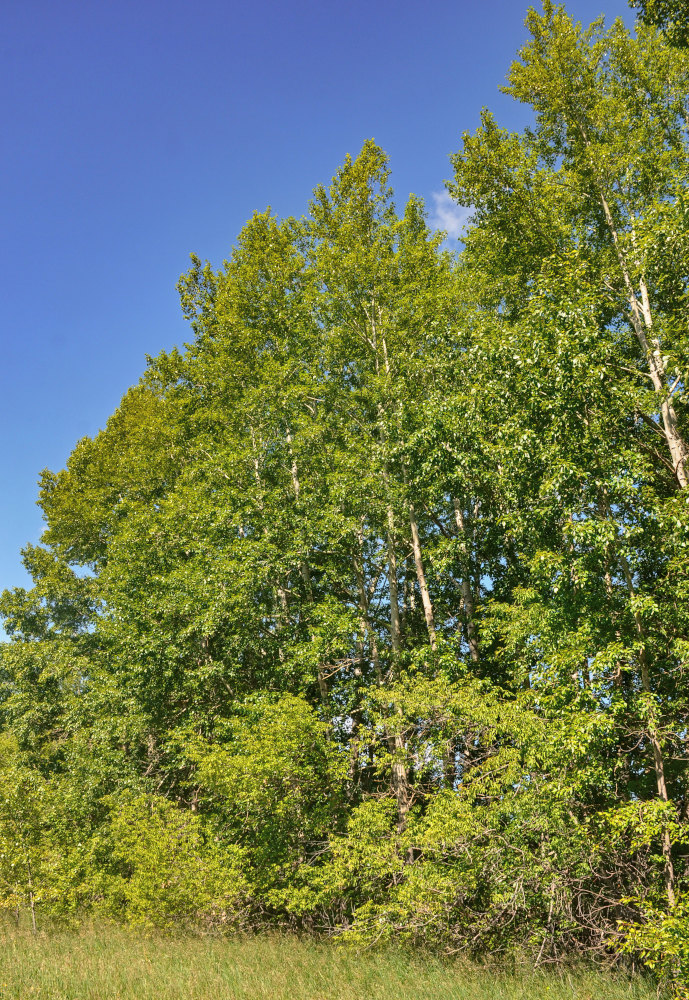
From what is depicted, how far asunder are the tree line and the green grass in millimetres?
717

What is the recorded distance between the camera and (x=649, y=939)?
805 centimetres

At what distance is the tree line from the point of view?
1068 cm

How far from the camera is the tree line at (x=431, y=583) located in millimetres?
10680

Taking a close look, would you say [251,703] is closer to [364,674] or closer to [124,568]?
[364,674]

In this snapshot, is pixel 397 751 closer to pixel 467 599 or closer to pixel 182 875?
pixel 467 599

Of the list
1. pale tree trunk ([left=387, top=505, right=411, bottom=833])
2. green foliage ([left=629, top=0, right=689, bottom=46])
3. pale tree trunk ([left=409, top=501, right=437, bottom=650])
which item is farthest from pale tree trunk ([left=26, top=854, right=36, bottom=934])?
green foliage ([left=629, top=0, right=689, bottom=46])

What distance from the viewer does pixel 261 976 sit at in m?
10.8

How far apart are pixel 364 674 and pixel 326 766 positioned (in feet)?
14.3

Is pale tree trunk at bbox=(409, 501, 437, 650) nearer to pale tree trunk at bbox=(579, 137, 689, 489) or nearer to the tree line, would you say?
the tree line

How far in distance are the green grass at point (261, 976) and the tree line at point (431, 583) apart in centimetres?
72

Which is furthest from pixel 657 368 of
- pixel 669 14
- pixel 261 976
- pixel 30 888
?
pixel 30 888

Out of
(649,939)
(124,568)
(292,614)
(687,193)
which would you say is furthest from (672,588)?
(124,568)

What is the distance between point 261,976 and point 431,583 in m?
10.7

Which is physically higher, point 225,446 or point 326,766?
point 225,446
